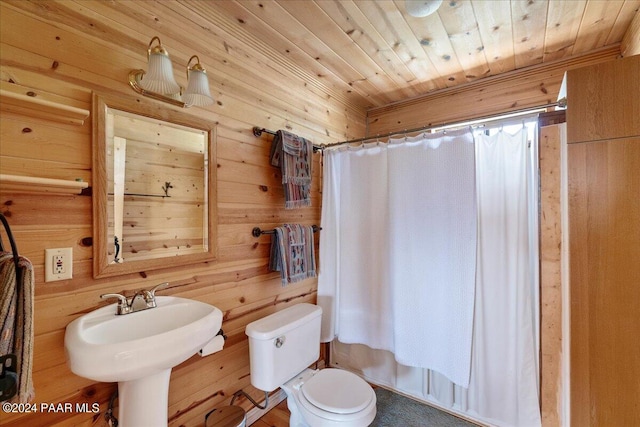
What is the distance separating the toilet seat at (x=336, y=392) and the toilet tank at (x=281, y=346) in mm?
135

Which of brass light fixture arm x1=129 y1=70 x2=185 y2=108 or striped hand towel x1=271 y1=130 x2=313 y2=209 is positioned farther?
striped hand towel x1=271 y1=130 x2=313 y2=209

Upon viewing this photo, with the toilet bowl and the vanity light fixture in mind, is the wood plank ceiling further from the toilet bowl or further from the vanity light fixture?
the toilet bowl

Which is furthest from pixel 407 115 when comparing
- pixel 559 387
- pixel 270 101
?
pixel 559 387

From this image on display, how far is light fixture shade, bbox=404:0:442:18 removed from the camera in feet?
4.49

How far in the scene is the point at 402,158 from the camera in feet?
6.27

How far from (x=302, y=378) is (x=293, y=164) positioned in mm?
1344

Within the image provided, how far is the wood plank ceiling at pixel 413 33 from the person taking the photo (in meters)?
1.50

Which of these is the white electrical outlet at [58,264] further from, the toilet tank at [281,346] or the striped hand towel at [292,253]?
the striped hand towel at [292,253]

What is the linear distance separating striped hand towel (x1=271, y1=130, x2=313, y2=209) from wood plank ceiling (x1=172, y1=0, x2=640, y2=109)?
581mm

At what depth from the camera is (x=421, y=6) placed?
139 cm

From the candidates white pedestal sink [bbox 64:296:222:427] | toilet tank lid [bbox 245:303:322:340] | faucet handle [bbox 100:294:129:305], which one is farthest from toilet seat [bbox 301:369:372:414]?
faucet handle [bbox 100:294:129:305]

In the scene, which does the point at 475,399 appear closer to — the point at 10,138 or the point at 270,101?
the point at 270,101

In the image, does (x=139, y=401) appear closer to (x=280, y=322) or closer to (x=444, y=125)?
(x=280, y=322)

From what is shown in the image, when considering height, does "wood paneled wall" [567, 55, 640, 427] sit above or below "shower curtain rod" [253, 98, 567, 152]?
below
